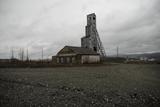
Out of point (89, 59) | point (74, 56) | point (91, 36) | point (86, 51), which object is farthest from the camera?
point (91, 36)

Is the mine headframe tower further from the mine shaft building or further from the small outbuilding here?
the small outbuilding

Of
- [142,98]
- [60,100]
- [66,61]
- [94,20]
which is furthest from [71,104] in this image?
[94,20]

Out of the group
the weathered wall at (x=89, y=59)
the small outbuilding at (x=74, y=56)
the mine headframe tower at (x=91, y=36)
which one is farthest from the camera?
the mine headframe tower at (x=91, y=36)

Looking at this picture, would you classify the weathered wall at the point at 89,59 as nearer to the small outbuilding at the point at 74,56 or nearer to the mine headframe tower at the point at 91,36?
the small outbuilding at the point at 74,56

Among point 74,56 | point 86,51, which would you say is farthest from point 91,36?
point 74,56

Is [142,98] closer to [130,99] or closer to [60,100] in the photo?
[130,99]

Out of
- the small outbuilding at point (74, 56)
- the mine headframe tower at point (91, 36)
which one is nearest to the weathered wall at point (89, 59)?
the small outbuilding at point (74, 56)

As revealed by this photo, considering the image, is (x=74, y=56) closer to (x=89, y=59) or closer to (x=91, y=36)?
(x=89, y=59)

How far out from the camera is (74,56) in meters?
35.2

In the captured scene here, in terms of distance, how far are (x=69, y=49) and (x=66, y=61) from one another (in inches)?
142

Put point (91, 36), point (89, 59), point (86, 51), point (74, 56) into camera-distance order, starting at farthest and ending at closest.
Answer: point (91, 36) < point (86, 51) < point (89, 59) < point (74, 56)

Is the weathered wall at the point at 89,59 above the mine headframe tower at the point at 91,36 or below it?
below

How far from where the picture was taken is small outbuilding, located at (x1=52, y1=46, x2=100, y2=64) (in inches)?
1372

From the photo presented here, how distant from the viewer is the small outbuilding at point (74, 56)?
34844mm
